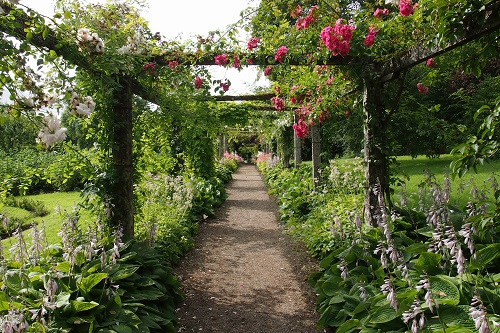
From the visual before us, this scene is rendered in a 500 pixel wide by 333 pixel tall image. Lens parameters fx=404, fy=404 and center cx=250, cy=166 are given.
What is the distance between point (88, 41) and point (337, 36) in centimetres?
253

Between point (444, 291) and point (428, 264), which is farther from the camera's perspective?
point (428, 264)

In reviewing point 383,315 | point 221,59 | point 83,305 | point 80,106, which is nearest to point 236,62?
point 221,59

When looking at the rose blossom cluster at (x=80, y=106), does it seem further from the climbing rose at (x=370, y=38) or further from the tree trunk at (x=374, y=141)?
the tree trunk at (x=374, y=141)

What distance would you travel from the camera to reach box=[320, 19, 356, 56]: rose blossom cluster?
13.8 ft

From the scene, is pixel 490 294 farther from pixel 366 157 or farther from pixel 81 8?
pixel 81 8

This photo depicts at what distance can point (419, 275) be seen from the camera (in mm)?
3074

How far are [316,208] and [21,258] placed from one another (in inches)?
197

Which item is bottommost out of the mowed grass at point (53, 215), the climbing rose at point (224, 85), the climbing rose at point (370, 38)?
the mowed grass at point (53, 215)

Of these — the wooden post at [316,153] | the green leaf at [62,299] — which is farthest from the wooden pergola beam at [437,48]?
the wooden post at [316,153]

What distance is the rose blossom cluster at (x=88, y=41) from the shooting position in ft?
9.21

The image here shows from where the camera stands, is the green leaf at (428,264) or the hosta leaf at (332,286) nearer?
the green leaf at (428,264)

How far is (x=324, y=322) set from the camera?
11.5 feet

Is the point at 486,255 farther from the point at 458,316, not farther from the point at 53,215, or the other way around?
the point at 53,215

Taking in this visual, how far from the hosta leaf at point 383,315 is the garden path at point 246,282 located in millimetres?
1057
